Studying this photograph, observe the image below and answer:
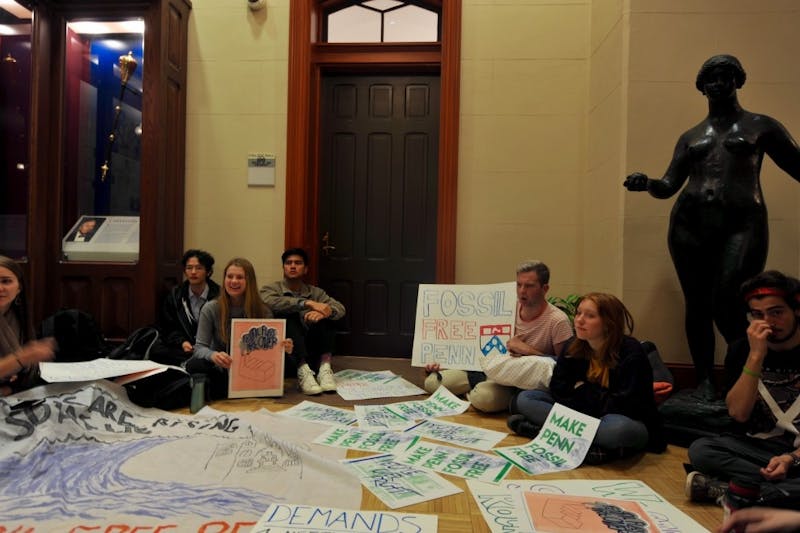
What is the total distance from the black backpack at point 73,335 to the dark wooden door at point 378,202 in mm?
1729

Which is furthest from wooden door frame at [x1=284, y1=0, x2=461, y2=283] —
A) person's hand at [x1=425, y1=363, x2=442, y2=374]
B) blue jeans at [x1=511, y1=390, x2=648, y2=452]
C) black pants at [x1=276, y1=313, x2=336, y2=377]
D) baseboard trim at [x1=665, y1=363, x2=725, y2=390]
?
blue jeans at [x1=511, y1=390, x2=648, y2=452]

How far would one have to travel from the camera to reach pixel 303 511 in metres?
1.50

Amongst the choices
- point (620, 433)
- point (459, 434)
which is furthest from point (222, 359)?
point (620, 433)

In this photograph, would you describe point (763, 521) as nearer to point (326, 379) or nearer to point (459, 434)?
point (459, 434)

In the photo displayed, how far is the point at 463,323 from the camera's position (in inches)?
121

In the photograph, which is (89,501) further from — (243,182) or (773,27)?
(773,27)

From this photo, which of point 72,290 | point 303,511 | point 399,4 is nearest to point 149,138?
point 72,290

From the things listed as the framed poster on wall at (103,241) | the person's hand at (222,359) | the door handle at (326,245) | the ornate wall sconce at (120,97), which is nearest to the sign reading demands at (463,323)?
the person's hand at (222,359)

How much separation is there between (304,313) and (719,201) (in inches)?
98.7

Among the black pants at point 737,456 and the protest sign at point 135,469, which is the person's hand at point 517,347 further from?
the protest sign at point 135,469

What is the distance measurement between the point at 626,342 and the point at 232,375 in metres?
2.04

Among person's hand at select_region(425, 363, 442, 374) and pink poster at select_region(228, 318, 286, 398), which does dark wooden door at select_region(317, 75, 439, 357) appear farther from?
pink poster at select_region(228, 318, 286, 398)

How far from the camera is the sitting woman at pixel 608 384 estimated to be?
2.03 meters

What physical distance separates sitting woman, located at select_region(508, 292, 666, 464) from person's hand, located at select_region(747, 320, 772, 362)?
0.49 m
